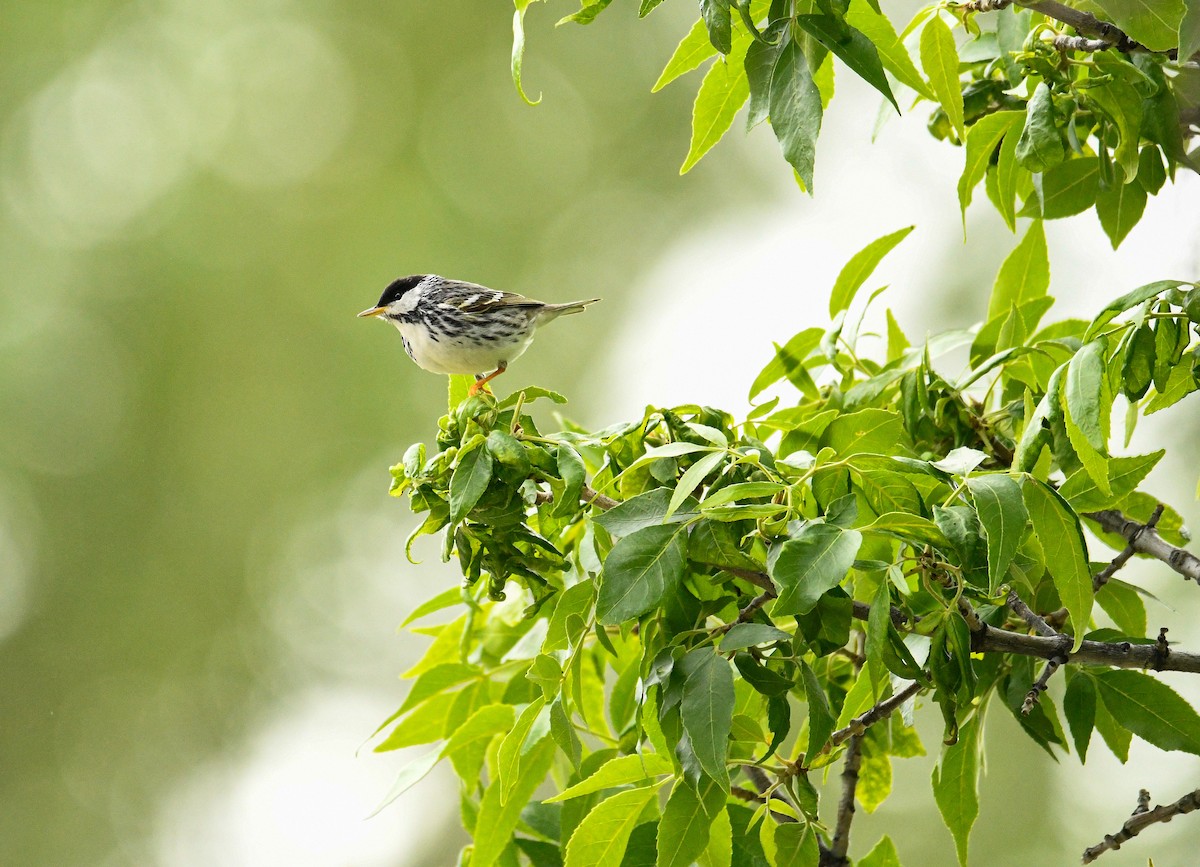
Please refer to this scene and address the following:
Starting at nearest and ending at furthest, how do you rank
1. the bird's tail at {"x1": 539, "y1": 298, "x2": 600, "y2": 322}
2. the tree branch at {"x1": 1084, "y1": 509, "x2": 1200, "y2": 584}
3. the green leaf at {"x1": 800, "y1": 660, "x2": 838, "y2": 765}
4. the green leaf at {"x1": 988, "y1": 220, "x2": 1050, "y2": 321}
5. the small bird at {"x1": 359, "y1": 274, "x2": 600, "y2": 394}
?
1. the green leaf at {"x1": 800, "y1": 660, "x2": 838, "y2": 765}
2. the tree branch at {"x1": 1084, "y1": 509, "x2": 1200, "y2": 584}
3. the green leaf at {"x1": 988, "y1": 220, "x2": 1050, "y2": 321}
4. the small bird at {"x1": 359, "y1": 274, "x2": 600, "y2": 394}
5. the bird's tail at {"x1": 539, "y1": 298, "x2": 600, "y2": 322}

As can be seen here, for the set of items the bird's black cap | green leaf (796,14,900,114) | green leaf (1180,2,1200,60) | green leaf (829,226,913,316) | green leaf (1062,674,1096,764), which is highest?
the bird's black cap

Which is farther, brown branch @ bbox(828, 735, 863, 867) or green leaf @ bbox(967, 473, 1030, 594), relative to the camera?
brown branch @ bbox(828, 735, 863, 867)

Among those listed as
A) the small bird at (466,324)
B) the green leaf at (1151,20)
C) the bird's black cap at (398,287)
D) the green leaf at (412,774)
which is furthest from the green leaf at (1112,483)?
the bird's black cap at (398,287)

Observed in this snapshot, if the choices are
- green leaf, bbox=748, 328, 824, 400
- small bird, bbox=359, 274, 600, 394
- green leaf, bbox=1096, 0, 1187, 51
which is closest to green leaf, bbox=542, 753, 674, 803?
green leaf, bbox=748, 328, 824, 400

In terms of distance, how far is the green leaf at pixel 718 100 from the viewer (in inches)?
40.7

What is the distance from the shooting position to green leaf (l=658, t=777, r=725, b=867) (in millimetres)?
920

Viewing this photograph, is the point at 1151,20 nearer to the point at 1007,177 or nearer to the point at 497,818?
the point at 1007,177

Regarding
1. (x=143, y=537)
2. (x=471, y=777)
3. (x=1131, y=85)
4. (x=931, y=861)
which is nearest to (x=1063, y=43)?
(x=1131, y=85)

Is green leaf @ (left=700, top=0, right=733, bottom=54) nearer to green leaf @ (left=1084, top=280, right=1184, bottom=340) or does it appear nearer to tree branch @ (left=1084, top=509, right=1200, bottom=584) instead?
green leaf @ (left=1084, top=280, right=1184, bottom=340)

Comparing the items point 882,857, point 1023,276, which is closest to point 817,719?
point 882,857

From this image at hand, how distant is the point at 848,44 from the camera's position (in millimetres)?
834

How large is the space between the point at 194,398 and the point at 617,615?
491cm

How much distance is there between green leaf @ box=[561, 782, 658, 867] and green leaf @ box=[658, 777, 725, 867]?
0.09m

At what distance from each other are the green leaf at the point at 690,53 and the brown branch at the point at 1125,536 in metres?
0.55
